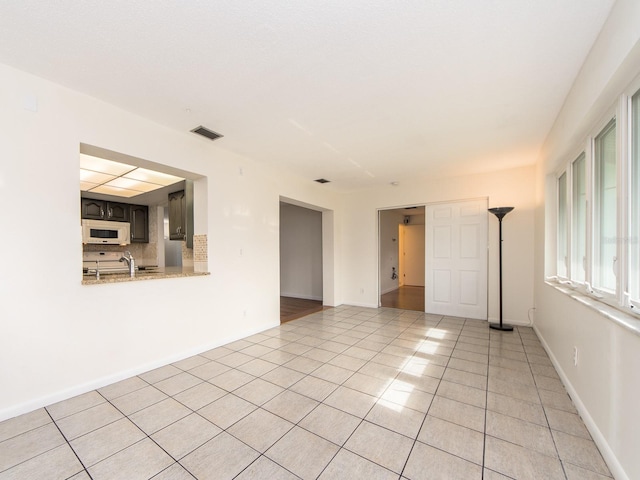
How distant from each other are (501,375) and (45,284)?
4102 millimetres

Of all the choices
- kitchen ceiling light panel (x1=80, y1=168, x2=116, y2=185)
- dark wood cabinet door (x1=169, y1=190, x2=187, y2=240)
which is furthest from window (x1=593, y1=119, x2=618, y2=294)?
kitchen ceiling light panel (x1=80, y1=168, x2=116, y2=185)

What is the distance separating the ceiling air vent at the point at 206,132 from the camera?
2.99 metres

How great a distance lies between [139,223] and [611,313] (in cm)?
744

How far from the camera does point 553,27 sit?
1635mm

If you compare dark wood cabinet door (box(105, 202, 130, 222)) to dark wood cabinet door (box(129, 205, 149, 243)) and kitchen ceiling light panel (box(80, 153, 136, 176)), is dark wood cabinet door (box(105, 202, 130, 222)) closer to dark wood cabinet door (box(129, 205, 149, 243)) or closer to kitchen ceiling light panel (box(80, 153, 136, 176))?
dark wood cabinet door (box(129, 205, 149, 243))

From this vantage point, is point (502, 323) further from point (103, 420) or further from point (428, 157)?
point (103, 420)

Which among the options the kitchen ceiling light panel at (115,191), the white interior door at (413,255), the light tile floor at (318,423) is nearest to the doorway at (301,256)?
the kitchen ceiling light panel at (115,191)

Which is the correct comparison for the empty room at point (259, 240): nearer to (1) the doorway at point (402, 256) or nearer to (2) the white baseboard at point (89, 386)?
(2) the white baseboard at point (89, 386)

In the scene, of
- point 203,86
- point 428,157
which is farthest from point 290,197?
point 203,86

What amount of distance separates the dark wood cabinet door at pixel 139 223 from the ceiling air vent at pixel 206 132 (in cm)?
410

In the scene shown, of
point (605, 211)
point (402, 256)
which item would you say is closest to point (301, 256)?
point (402, 256)

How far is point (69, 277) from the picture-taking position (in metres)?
2.30

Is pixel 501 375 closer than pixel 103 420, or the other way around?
pixel 103 420

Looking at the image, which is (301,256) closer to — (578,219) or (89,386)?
(89,386)
